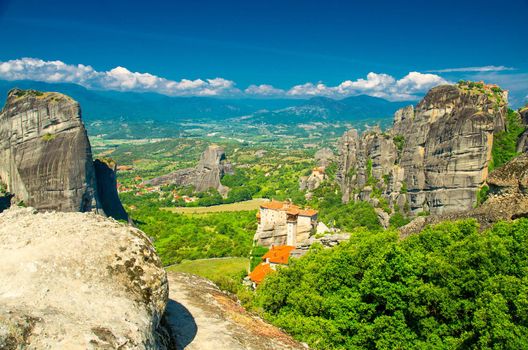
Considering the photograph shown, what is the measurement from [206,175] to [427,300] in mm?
103358

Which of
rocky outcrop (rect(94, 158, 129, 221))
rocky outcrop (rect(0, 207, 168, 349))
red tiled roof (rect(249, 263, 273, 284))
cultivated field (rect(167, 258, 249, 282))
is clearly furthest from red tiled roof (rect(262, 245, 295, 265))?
rocky outcrop (rect(94, 158, 129, 221))

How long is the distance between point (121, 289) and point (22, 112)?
50475 millimetres

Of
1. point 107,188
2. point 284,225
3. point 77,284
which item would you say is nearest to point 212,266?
point 284,225

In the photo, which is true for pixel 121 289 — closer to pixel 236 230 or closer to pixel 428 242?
pixel 428 242

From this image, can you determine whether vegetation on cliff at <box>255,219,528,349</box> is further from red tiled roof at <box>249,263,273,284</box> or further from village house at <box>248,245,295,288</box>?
village house at <box>248,245,295,288</box>

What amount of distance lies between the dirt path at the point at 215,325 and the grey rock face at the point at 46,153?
126ft

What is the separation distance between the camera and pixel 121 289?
320 inches

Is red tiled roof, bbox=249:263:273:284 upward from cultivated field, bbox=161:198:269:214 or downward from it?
upward

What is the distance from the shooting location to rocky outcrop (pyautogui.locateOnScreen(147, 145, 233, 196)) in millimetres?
111562

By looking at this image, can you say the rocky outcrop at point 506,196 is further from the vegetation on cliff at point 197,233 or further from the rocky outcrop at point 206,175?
the rocky outcrop at point 206,175

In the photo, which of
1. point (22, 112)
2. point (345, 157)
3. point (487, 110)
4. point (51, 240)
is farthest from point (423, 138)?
point (51, 240)

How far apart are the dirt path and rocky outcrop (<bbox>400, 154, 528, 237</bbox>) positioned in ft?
37.4

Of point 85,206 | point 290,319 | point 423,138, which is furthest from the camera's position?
point 423,138

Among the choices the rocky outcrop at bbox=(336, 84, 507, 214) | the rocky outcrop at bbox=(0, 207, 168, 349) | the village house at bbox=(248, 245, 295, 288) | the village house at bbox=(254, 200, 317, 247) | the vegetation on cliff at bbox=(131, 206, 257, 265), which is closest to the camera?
the rocky outcrop at bbox=(0, 207, 168, 349)
